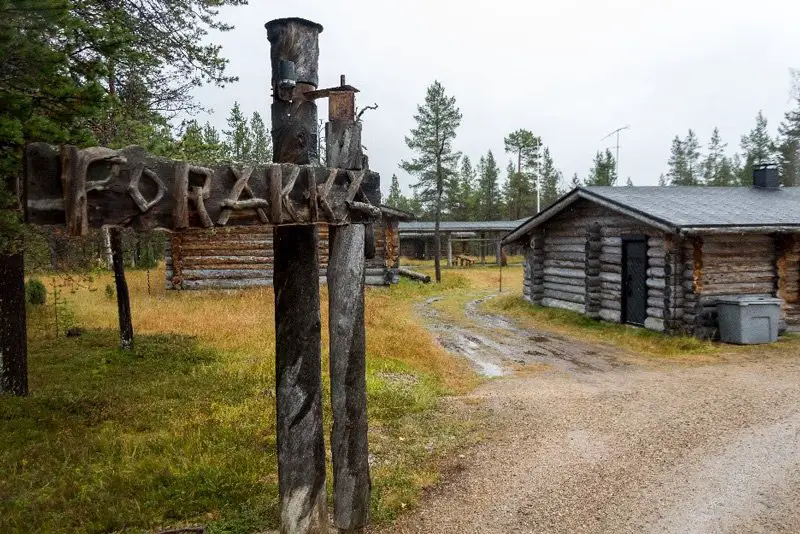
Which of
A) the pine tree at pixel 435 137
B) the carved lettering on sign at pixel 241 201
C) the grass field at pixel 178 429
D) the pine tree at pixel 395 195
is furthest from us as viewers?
the pine tree at pixel 395 195

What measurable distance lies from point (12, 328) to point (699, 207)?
1484 centimetres

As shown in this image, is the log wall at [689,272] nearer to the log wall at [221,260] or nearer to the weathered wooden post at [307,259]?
the log wall at [221,260]

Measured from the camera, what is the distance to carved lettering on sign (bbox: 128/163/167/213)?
2.91m

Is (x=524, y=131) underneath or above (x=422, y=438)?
above

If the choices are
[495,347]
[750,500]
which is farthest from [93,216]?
[495,347]

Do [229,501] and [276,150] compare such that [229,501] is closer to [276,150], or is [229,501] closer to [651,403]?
[276,150]

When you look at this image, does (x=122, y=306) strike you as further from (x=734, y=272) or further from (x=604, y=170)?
(x=604, y=170)

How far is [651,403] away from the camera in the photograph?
8.15m

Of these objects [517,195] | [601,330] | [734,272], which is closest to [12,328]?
[601,330]

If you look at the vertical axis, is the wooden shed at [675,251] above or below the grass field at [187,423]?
above

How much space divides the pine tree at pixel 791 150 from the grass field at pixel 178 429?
5070 centimetres

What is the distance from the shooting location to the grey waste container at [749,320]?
12.6 metres

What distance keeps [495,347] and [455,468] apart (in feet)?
24.4

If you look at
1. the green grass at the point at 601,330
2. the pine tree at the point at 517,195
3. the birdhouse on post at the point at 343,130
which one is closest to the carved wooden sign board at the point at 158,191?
the birdhouse on post at the point at 343,130
